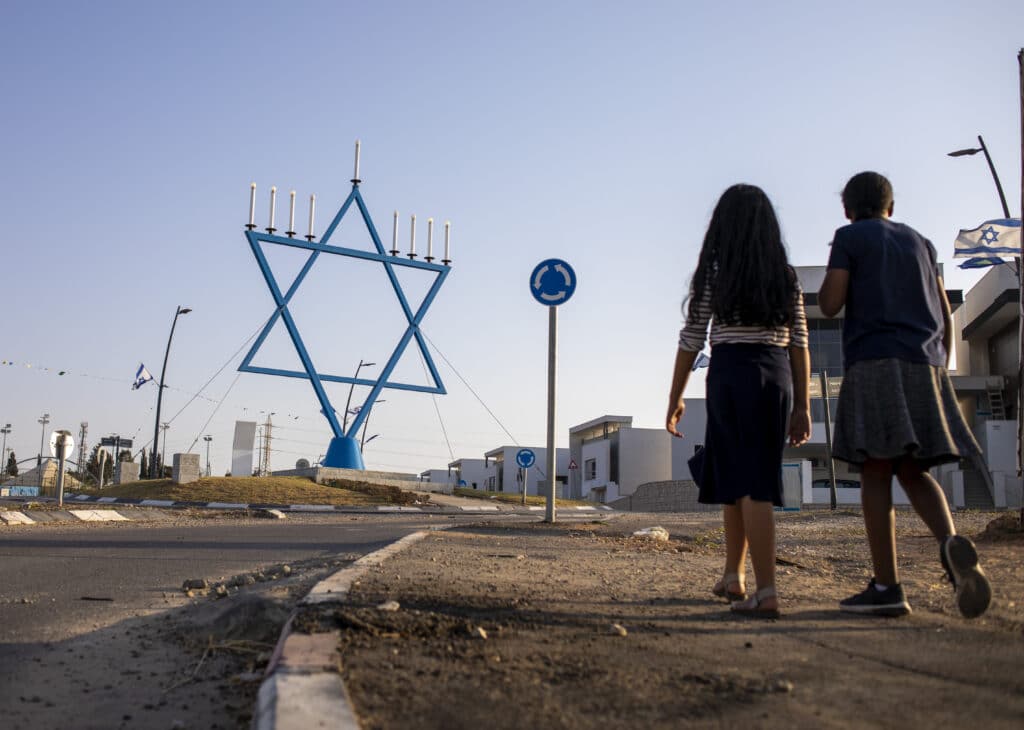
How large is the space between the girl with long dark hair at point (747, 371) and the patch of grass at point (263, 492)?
63.8ft

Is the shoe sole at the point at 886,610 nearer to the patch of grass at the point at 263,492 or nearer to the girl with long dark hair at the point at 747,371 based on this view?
the girl with long dark hair at the point at 747,371

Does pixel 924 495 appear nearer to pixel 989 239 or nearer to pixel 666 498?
pixel 989 239

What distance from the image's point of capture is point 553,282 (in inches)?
469

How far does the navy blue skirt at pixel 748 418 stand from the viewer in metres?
3.79

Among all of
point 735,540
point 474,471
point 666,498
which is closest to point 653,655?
point 735,540

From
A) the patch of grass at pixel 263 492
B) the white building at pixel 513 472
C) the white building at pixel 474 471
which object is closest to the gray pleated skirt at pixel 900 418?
the patch of grass at pixel 263 492

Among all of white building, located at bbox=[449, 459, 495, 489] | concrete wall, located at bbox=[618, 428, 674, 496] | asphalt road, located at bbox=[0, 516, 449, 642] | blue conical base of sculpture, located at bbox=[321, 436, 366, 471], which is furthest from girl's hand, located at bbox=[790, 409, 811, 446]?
white building, located at bbox=[449, 459, 495, 489]

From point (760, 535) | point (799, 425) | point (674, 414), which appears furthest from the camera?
point (674, 414)

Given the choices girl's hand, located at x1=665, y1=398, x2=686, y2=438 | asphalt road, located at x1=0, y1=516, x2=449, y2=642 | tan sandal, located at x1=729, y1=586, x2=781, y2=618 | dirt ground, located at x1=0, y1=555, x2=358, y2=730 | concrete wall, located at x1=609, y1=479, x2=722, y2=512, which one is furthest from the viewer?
concrete wall, located at x1=609, y1=479, x2=722, y2=512

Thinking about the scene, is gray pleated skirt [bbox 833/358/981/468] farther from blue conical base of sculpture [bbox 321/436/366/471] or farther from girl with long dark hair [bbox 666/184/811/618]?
blue conical base of sculpture [bbox 321/436/366/471]

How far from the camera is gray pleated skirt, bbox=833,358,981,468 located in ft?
12.1

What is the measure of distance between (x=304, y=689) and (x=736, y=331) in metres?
2.35

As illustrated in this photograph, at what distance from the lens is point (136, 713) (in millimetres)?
2818

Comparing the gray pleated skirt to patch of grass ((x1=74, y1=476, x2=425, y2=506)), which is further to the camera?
patch of grass ((x1=74, y1=476, x2=425, y2=506))
